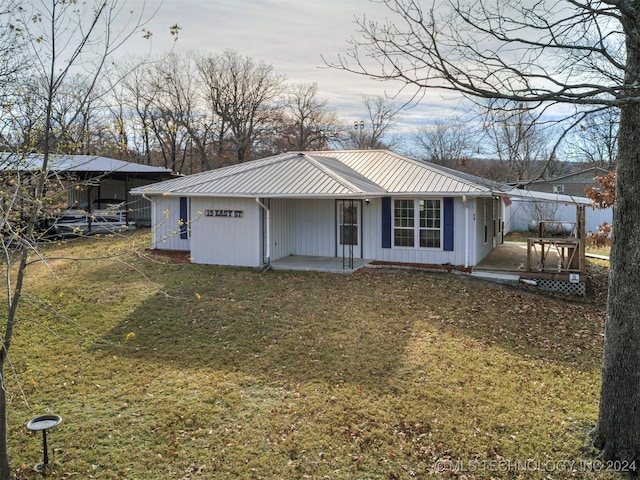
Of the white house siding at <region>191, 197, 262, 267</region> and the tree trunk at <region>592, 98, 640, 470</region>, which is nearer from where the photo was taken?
the tree trunk at <region>592, 98, 640, 470</region>

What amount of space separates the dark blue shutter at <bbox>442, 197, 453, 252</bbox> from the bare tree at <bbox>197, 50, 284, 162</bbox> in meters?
26.5

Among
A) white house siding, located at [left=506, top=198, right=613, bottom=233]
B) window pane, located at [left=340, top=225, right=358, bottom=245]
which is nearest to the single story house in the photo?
window pane, located at [left=340, top=225, right=358, bottom=245]

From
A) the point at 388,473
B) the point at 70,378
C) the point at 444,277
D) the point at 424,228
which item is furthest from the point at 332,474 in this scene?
the point at 424,228

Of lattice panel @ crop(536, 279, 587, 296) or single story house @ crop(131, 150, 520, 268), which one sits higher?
single story house @ crop(131, 150, 520, 268)

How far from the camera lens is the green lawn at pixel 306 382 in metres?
5.57

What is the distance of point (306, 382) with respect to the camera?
753 cm

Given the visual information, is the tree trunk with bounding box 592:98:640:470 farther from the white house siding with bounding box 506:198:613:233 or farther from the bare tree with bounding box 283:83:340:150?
the bare tree with bounding box 283:83:340:150

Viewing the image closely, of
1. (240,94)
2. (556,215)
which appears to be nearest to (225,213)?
(556,215)

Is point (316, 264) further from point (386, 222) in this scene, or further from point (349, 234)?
point (386, 222)

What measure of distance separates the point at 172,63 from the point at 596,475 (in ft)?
130

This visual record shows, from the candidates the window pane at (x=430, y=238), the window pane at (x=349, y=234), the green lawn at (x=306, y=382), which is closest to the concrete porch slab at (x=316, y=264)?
the window pane at (x=349, y=234)

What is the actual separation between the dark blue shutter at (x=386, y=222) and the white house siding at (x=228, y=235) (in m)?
3.85

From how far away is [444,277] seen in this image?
1395 centimetres

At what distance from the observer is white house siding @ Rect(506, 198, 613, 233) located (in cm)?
3059
